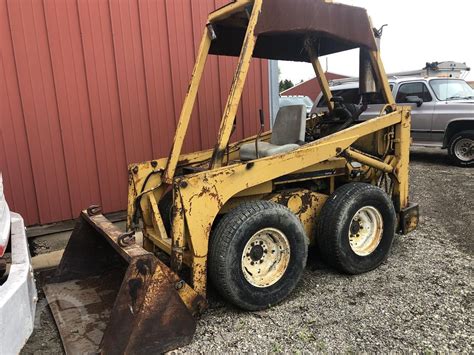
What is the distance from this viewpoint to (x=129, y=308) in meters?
2.69

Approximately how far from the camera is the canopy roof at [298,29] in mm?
3381

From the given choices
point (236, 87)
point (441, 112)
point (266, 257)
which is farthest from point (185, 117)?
point (441, 112)

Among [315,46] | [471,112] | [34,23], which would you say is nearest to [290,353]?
[315,46]

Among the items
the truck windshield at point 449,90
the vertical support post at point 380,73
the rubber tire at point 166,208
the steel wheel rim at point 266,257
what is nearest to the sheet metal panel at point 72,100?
the rubber tire at point 166,208

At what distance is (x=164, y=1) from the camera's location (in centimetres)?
523

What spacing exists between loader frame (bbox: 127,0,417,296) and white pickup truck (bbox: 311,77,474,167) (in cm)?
487

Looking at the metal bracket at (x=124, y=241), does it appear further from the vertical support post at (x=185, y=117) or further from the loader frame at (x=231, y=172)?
the vertical support post at (x=185, y=117)

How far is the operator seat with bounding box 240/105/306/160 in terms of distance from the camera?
164 inches

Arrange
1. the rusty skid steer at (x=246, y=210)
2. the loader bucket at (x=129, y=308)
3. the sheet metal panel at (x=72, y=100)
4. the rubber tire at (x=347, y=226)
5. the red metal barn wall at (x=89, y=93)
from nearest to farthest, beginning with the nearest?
the loader bucket at (x=129, y=308), the rusty skid steer at (x=246, y=210), the rubber tire at (x=347, y=226), the red metal barn wall at (x=89, y=93), the sheet metal panel at (x=72, y=100)

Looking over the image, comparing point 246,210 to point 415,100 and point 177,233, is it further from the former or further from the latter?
point 415,100

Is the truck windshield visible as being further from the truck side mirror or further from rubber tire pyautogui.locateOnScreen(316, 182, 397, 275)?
rubber tire pyautogui.locateOnScreen(316, 182, 397, 275)

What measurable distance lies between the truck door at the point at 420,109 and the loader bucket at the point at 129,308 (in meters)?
8.47

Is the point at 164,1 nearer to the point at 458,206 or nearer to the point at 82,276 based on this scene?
the point at 82,276

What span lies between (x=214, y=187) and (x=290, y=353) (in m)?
1.32
